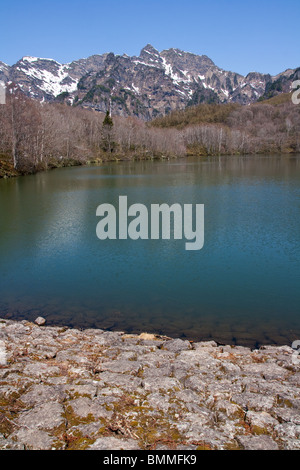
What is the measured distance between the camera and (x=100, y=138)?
355 ft

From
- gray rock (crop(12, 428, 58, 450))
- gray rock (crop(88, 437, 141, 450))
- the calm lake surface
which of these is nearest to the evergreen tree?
the calm lake surface

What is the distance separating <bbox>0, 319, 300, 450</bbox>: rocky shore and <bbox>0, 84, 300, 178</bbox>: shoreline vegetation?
48.3 m

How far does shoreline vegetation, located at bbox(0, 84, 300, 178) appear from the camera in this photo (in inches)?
2151

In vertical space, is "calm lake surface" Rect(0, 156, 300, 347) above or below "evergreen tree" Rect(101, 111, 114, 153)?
below

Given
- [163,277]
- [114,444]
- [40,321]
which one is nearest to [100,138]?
[163,277]

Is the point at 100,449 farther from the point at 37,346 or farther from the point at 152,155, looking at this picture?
the point at 152,155

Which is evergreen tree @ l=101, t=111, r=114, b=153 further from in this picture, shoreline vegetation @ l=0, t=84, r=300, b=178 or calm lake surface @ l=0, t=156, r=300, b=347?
calm lake surface @ l=0, t=156, r=300, b=347

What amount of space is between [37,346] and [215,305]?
5.87 m
